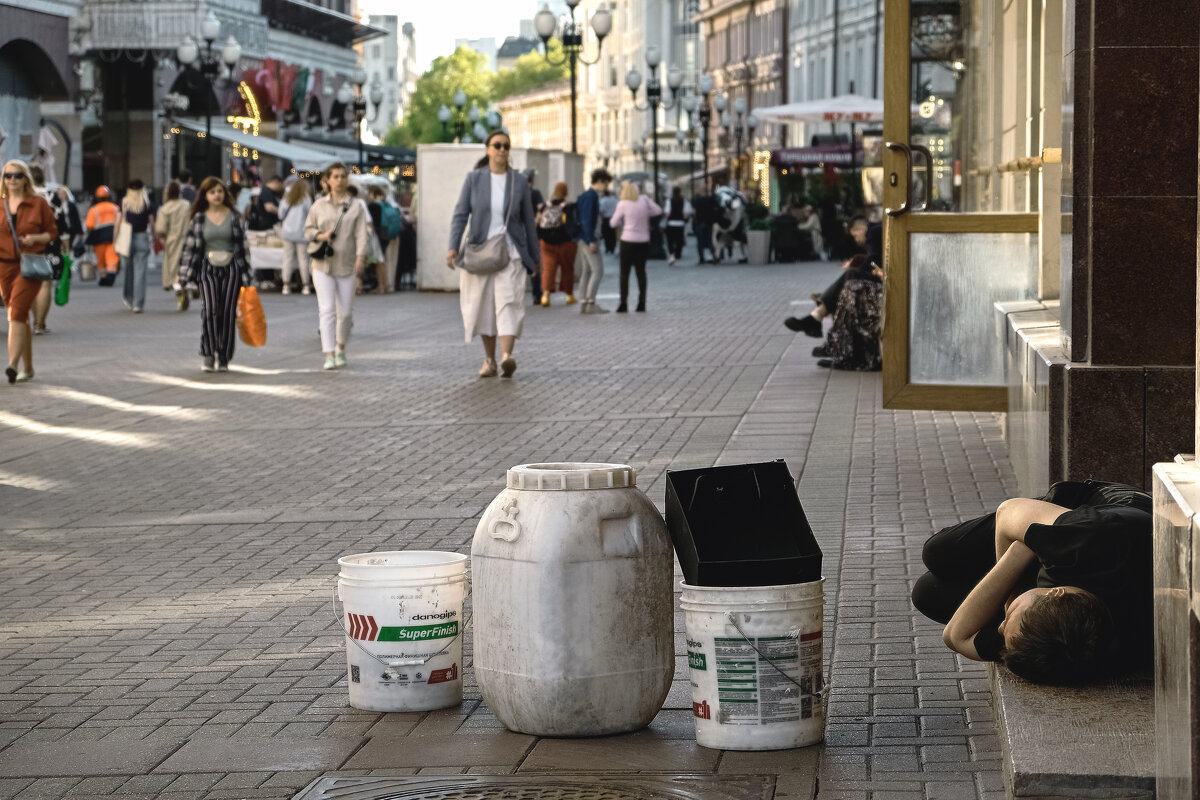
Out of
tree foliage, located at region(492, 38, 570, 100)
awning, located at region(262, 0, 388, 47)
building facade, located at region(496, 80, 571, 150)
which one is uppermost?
tree foliage, located at region(492, 38, 570, 100)

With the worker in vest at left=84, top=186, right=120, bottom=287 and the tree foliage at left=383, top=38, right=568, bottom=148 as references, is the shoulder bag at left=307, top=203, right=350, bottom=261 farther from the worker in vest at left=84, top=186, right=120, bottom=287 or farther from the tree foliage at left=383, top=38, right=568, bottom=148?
the tree foliage at left=383, top=38, right=568, bottom=148

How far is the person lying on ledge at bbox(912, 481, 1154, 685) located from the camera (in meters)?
4.68

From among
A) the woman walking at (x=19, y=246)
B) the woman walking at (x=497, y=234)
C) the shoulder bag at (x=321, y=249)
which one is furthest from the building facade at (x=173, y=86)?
the woman walking at (x=497, y=234)

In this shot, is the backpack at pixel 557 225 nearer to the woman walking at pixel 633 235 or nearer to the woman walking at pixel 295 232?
the woman walking at pixel 633 235

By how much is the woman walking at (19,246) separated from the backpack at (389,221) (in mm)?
13615

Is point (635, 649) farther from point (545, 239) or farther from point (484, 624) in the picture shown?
point (545, 239)

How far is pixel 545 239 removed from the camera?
26406mm

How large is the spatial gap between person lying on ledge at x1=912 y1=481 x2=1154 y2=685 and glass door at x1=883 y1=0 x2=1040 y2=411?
544 centimetres

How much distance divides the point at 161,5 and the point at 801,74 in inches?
1684

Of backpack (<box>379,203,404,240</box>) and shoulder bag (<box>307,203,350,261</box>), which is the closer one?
shoulder bag (<box>307,203,350,261</box>)

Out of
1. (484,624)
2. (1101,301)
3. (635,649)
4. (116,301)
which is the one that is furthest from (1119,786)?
(116,301)

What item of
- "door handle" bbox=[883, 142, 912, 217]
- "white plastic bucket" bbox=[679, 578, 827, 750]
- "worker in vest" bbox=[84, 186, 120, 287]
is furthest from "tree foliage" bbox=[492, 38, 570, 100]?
"white plastic bucket" bbox=[679, 578, 827, 750]

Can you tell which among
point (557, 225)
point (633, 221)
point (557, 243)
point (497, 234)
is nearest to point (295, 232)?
point (557, 243)

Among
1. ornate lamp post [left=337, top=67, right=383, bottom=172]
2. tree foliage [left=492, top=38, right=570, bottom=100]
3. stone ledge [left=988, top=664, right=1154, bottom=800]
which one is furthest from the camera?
tree foliage [left=492, top=38, right=570, bottom=100]
